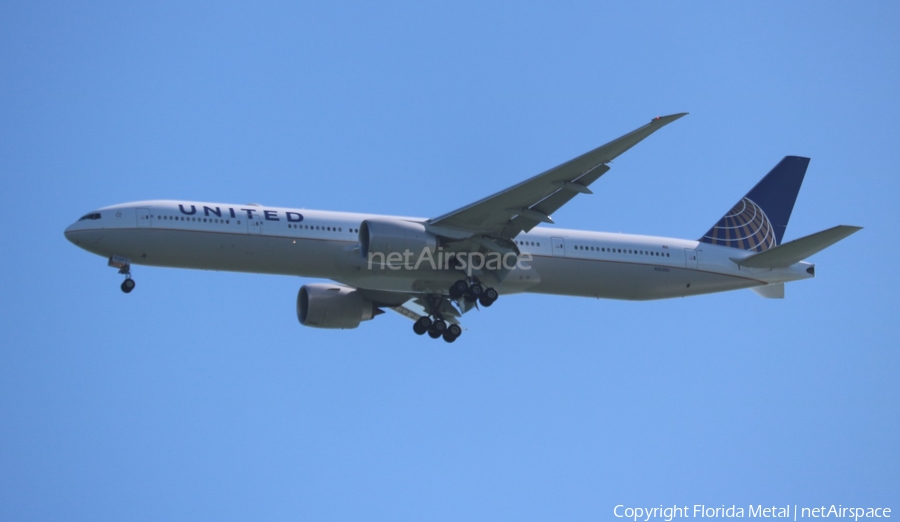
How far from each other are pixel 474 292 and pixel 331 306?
6.55 meters

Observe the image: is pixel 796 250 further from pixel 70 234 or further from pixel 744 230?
pixel 70 234

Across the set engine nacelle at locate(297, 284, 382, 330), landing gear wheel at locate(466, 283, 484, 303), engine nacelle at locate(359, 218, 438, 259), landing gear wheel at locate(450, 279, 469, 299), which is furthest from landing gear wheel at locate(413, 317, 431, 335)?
engine nacelle at locate(359, 218, 438, 259)

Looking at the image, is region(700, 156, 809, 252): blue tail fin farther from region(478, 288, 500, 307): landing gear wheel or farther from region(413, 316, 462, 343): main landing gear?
region(413, 316, 462, 343): main landing gear

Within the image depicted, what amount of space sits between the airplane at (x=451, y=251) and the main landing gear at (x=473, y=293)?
5 cm

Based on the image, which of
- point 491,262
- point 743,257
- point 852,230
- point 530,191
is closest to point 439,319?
point 491,262

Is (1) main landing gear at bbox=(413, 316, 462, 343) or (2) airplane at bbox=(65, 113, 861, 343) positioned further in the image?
(1) main landing gear at bbox=(413, 316, 462, 343)

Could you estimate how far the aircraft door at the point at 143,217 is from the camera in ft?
116

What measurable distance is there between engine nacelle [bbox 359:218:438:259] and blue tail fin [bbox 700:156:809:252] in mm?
11566

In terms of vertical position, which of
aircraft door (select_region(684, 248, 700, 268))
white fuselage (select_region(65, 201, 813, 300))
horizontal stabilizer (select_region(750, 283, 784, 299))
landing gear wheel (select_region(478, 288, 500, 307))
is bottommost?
landing gear wheel (select_region(478, 288, 500, 307))

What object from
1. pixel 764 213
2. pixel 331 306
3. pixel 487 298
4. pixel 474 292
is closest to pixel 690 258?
pixel 764 213

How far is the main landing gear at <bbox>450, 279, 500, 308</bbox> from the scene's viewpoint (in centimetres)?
3756

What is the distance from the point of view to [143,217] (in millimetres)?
35562

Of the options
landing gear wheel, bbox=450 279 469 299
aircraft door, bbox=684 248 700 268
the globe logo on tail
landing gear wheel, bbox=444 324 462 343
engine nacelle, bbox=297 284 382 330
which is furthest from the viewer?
the globe logo on tail

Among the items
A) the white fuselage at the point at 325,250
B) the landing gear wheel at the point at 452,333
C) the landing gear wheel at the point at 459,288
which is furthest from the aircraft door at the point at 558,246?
the landing gear wheel at the point at 452,333
